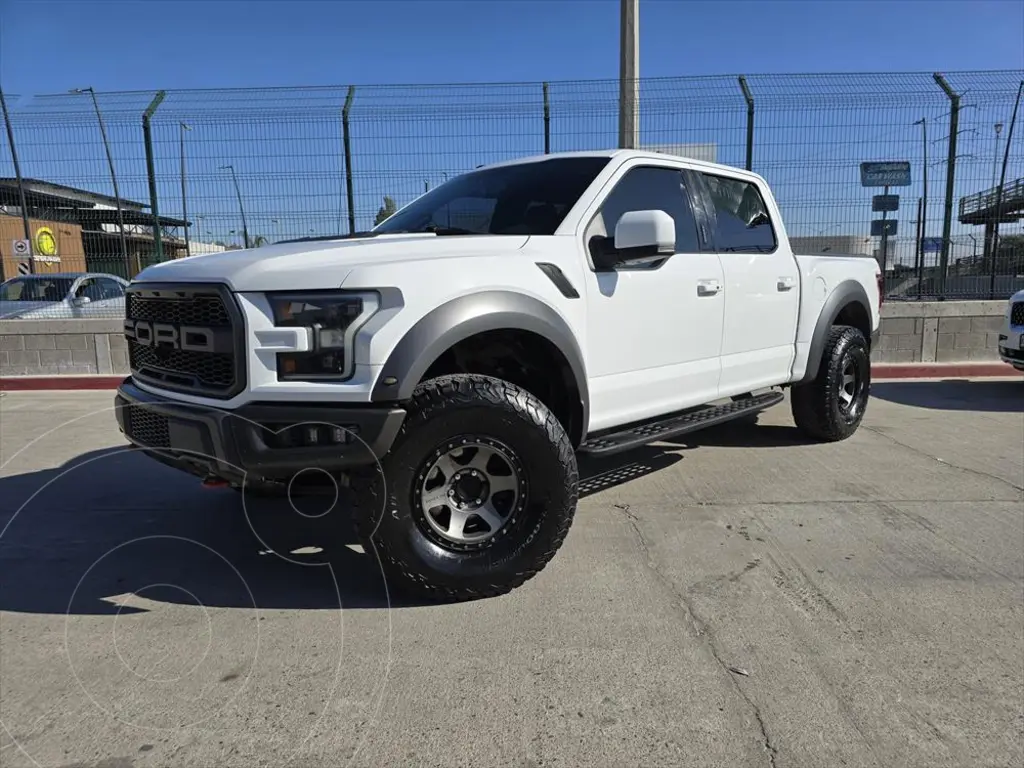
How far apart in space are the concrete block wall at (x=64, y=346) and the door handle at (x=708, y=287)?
885 centimetres

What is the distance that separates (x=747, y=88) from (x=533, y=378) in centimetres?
766

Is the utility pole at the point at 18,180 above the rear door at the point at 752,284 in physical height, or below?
above

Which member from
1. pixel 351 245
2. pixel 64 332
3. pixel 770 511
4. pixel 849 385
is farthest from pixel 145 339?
pixel 64 332

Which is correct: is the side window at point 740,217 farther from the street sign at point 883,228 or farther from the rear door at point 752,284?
the street sign at point 883,228

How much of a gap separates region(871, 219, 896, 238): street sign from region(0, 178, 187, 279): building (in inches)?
374

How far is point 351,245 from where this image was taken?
10.1 ft

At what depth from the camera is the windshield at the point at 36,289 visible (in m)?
10.9

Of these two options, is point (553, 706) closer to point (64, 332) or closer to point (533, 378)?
point (533, 378)

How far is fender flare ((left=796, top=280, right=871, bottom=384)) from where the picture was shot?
210 inches

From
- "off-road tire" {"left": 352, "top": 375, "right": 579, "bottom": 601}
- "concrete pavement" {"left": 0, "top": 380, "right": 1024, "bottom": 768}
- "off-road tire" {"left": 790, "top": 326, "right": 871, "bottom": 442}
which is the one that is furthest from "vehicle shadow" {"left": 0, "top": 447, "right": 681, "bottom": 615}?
"off-road tire" {"left": 790, "top": 326, "right": 871, "bottom": 442}

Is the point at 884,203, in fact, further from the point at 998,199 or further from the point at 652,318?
the point at 652,318

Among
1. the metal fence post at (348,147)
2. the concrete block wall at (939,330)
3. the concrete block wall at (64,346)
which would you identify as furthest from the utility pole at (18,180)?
the concrete block wall at (939,330)

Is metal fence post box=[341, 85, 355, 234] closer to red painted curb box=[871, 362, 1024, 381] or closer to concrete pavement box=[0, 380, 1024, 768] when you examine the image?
concrete pavement box=[0, 380, 1024, 768]

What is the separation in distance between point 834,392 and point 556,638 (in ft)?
12.5
